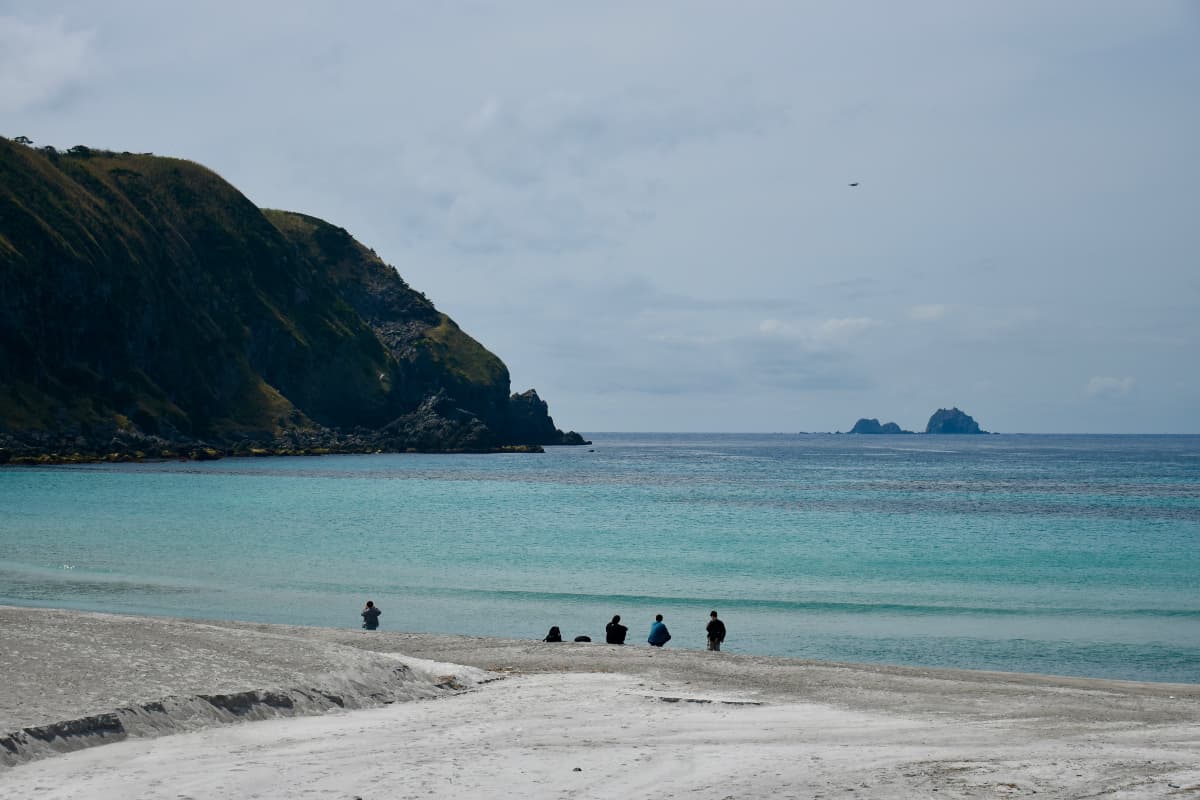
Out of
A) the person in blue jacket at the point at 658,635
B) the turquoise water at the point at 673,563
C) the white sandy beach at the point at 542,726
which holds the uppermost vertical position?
the white sandy beach at the point at 542,726

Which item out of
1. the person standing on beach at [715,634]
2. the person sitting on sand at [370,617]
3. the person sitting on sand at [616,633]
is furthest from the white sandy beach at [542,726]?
the person sitting on sand at [370,617]

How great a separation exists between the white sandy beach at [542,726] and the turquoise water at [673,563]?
34.2ft

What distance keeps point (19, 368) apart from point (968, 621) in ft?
522

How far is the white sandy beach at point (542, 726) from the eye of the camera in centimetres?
1449

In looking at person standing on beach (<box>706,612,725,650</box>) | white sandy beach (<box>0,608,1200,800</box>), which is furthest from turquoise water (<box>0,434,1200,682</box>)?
white sandy beach (<box>0,608,1200,800</box>)

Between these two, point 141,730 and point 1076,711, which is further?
point 1076,711

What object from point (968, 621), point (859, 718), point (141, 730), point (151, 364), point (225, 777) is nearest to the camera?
point (225, 777)

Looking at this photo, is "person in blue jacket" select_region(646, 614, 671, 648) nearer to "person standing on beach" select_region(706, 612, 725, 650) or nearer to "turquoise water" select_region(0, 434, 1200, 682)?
"person standing on beach" select_region(706, 612, 725, 650)

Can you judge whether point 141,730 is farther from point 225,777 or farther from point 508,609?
point 508,609

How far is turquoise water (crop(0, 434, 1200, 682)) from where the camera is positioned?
3812 cm

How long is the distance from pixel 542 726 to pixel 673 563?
38.0m

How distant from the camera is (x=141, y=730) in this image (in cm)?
1688

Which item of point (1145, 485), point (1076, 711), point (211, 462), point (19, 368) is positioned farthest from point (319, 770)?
point (19, 368)

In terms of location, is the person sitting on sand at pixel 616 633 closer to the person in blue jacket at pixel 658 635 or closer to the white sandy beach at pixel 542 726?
the person in blue jacket at pixel 658 635
